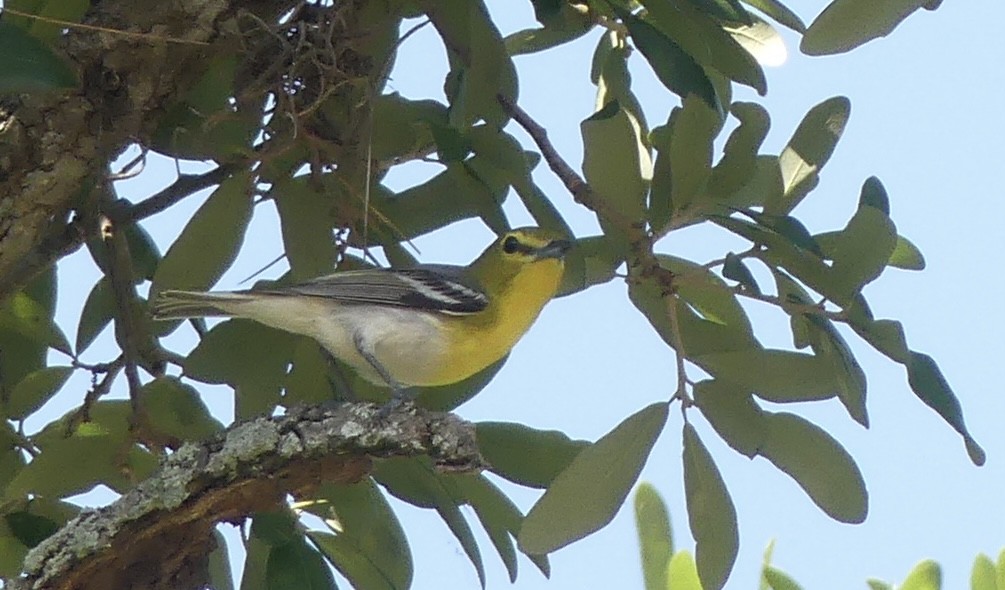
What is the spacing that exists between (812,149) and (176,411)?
3.16ft

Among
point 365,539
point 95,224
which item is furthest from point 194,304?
point 365,539

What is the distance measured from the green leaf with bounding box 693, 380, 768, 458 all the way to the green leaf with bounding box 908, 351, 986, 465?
25 centimetres

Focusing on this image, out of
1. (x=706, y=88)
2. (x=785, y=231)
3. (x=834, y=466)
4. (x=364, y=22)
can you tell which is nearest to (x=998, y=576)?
(x=834, y=466)

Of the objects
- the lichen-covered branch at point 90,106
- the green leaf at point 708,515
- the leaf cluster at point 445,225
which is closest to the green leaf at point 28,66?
the leaf cluster at point 445,225

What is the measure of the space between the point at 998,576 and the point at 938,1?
2.59ft

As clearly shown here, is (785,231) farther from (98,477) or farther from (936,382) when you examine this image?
(98,477)

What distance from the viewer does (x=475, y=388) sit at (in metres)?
2.29

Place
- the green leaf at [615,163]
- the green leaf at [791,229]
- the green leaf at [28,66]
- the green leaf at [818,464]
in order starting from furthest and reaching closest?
the green leaf at [615,163], the green leaf at [818,464], the green leaf at [791,229], the green leaf at [28,66]

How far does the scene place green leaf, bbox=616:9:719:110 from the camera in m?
1.92

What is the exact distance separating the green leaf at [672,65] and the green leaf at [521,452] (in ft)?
1.60

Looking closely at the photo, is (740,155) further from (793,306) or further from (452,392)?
(452,392)

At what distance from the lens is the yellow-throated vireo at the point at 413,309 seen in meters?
2.19

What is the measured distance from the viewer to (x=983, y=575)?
1.94 m

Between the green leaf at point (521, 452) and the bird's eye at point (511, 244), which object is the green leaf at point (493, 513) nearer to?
the green leaf at point (521, 452)
